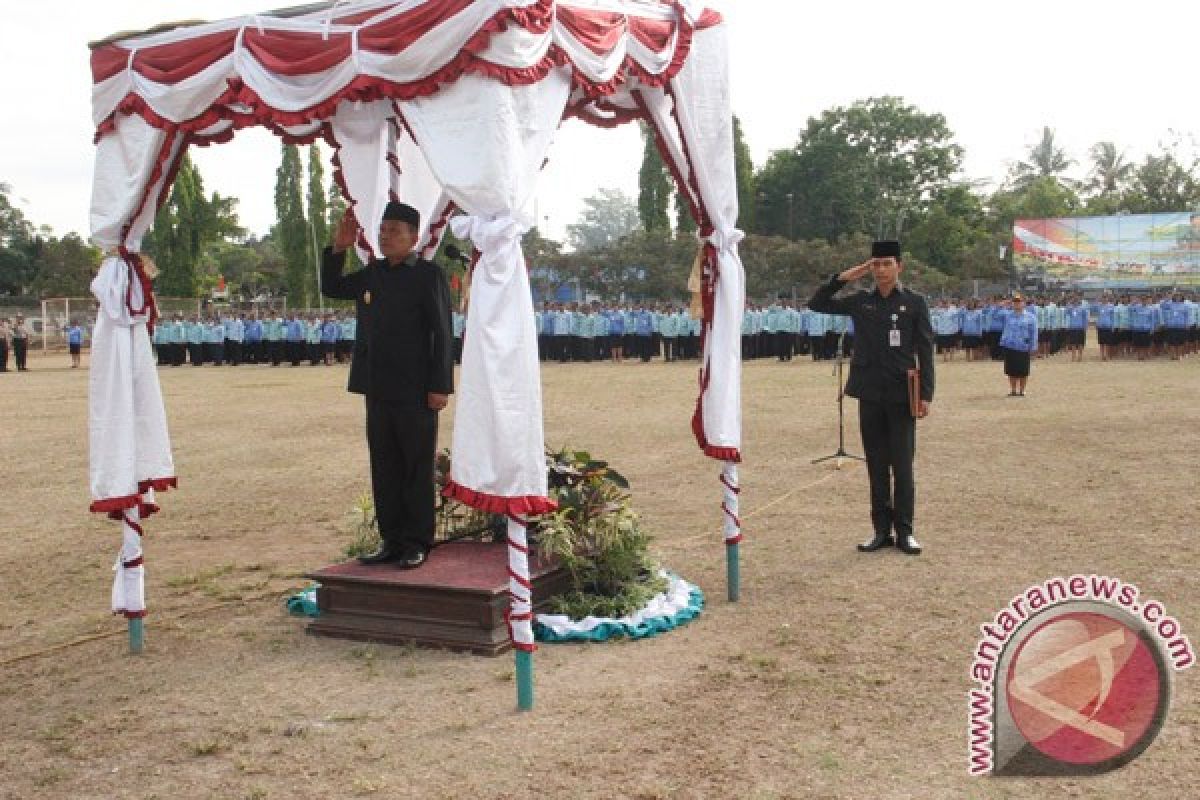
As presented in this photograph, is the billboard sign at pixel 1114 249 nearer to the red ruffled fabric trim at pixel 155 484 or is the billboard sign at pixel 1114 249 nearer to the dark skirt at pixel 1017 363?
the dark skirt at pixel 1017 363

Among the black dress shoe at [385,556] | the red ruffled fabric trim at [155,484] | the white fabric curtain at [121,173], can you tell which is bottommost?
the black dress shoe at [385,556]

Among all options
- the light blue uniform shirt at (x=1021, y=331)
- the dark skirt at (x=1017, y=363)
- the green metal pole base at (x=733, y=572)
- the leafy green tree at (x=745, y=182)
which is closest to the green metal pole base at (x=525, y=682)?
the green metal pole base at (x=733, y=572)

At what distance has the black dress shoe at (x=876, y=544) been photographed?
7.30m

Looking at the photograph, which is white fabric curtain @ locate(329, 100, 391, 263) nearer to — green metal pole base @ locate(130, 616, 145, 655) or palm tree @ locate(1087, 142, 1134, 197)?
green metal pole base @ locate(130, 616, 145, 655)

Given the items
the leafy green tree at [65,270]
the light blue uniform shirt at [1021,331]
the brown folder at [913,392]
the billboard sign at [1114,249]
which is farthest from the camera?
the leafy green tree at [65,270]

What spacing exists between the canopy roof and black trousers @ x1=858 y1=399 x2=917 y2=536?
295 cm

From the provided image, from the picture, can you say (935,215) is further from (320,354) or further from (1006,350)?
(1006,350)

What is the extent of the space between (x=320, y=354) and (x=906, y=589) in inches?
1172

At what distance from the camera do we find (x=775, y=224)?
57.0 metres

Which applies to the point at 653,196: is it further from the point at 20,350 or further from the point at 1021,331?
the point at 1021,331

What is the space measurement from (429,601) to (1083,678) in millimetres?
3495

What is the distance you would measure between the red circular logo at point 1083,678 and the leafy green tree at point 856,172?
2108 inches

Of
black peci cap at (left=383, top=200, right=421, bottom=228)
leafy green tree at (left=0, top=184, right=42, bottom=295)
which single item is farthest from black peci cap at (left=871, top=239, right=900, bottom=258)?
leafy green tree at (left=0, top=184, right=42, bottom=295)

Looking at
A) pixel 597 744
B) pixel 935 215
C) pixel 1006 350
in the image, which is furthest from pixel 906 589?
pixel 935 215
